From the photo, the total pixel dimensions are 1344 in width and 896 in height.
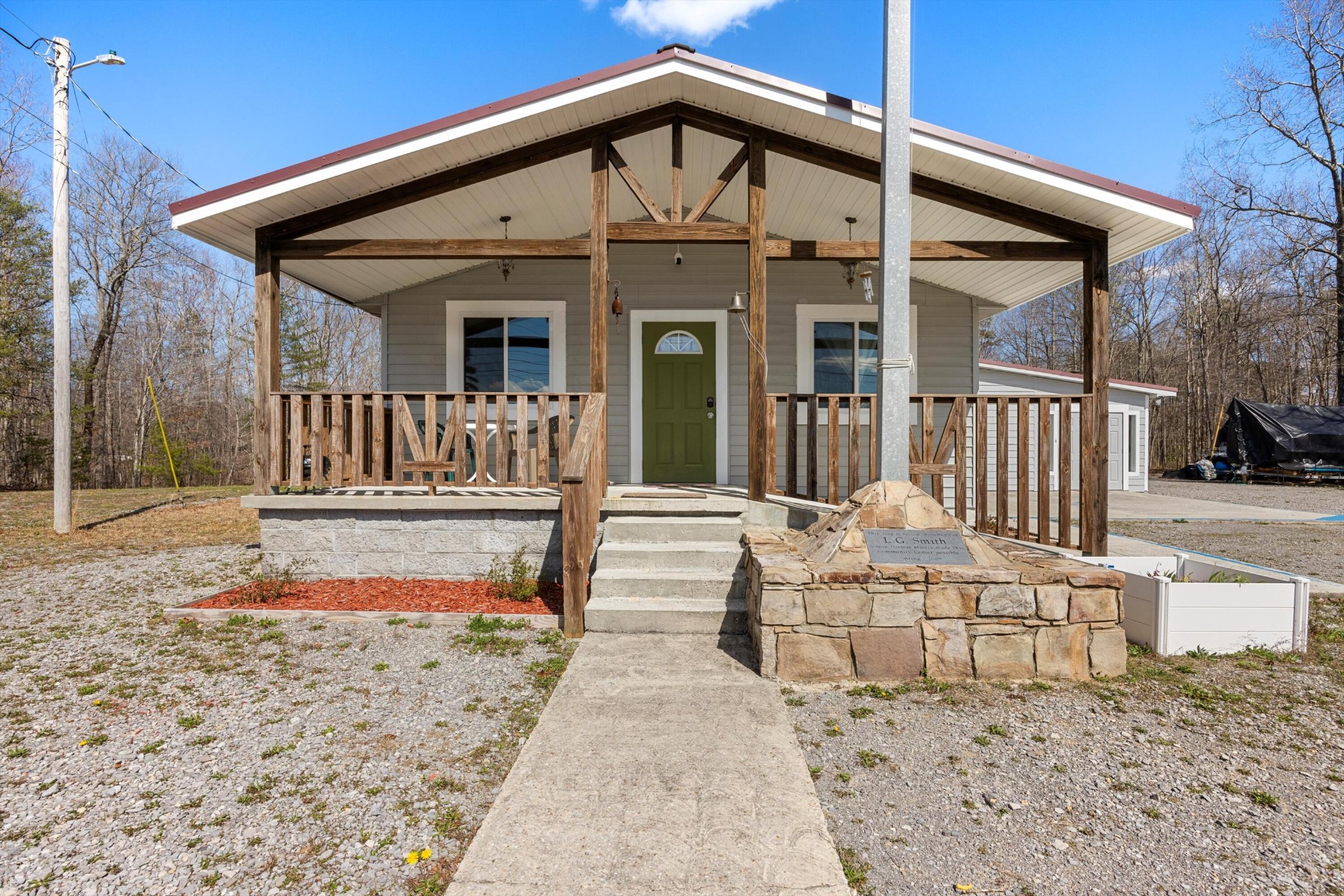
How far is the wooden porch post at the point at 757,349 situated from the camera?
5.28 meters

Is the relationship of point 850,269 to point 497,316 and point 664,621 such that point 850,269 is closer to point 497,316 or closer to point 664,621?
point 497,316

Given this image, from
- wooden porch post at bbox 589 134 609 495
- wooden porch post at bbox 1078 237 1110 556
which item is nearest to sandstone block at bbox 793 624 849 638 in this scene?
wooden porch post at bbox 589 134 609 495

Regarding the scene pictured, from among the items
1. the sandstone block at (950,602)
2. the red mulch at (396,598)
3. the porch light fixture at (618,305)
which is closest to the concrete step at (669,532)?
the red mulch at (396,598)

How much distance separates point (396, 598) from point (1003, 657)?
13.2 feet

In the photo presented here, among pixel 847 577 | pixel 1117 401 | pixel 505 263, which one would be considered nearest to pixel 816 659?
pixel 847 577

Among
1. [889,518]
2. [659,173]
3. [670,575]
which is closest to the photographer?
[889,518]

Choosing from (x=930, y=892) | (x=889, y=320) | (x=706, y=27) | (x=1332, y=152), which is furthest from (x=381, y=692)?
(x=1332, y=152)

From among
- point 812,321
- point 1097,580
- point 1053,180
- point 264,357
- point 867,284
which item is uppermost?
point 1053,180

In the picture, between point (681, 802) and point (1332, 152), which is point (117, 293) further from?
point (1332, 152)

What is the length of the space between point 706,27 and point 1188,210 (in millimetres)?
7373

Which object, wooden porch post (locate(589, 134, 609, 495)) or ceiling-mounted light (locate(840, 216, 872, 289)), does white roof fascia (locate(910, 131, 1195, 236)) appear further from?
wooden porch post (locate(589, 134, 609, 495))

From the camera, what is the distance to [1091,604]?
11.7ft

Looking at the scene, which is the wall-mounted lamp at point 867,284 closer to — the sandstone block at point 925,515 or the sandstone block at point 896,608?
the sandstone block at point 925,515

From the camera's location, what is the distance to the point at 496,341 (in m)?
7.87
